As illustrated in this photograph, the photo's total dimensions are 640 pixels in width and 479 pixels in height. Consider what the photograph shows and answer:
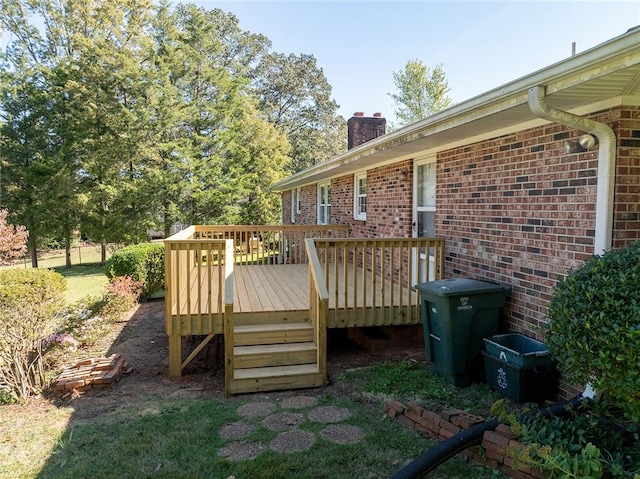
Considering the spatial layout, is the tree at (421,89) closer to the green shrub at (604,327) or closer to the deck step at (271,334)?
the deck step at (271,334)

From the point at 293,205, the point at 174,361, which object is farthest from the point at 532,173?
the point at 293,205

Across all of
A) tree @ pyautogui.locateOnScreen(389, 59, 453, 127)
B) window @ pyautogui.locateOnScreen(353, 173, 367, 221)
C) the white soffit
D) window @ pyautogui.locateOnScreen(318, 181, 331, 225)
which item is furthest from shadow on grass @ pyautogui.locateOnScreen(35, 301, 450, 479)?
tree @ pyautogui.locateOnScreen(389, 59, 453, 127)

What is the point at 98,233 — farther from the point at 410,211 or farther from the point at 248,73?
the point at 248,73

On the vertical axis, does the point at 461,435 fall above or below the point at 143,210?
below

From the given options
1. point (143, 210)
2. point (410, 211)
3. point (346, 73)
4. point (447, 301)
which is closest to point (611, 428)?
point (447, 301)

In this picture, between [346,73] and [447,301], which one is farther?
[346,73]

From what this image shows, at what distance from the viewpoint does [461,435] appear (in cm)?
295

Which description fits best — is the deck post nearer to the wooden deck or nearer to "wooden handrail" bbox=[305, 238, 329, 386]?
the wooden deck

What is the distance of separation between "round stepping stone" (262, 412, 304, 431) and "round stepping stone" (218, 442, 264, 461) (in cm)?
32

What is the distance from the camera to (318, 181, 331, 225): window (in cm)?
1250

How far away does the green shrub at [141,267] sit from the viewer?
32.0ft

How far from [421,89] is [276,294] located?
22427 mm

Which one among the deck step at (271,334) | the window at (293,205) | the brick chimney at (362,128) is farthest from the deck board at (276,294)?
the window at (293,205)

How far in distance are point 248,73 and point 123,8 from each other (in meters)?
13.5
